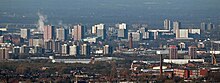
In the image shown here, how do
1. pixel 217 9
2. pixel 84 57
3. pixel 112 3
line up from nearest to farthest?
pixel 84 57 → pixel 217 9 → pixel 112 3

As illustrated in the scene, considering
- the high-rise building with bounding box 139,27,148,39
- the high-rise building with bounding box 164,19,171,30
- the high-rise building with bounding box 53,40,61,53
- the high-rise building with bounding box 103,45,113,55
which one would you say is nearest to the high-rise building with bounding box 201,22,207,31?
the high-rise building with bounding box 164,19,171,30

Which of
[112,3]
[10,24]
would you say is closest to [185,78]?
[10,24]

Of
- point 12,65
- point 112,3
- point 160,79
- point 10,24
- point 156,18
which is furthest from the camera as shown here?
point 112,3

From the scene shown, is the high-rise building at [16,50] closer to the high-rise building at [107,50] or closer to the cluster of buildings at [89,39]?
the cluster of buildings at [89,39]

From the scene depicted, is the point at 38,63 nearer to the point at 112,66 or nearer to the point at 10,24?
the point at 112,66

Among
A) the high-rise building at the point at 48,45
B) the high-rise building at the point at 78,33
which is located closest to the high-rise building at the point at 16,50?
the high-rise building at the point at 48,45

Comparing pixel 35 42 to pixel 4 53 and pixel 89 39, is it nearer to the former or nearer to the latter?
pixel 89 39

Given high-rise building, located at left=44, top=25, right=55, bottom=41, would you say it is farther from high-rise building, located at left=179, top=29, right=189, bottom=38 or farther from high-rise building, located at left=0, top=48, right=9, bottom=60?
high-rise building, located at left=0, top=48, right=9, bottom=60

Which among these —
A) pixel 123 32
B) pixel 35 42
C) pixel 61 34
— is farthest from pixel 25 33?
pixel 35 42

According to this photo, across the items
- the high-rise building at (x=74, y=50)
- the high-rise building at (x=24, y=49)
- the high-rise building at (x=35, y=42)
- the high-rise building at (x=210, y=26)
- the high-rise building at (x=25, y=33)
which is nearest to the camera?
the high-rise building at (x=74, y=50)
